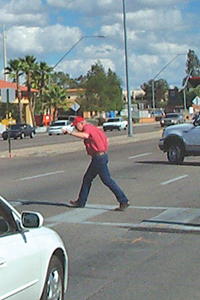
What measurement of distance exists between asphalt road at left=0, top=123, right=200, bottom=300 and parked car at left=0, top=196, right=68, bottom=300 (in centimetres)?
111

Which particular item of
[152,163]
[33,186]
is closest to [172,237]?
[33,186]

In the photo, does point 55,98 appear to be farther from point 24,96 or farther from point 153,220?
A: point 153,220

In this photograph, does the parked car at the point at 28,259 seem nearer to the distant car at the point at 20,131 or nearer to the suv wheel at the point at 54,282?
the suv wheel at the point at 54,282

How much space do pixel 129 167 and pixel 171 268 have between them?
13740 millimetres

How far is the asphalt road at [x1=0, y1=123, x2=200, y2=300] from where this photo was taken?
6867 millimetres

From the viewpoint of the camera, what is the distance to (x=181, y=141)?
72.9 ft

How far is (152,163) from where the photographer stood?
22734 millimetres

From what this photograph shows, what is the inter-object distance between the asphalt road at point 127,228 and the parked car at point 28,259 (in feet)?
3.64

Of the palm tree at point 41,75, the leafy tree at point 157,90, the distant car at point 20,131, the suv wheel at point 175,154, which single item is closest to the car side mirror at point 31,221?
the suv wheel at point 175,154

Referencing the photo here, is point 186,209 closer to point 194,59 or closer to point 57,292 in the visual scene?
point 57,292

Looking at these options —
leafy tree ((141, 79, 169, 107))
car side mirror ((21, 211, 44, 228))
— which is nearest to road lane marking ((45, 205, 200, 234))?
car side mirror ((21, 211, 44, 228))

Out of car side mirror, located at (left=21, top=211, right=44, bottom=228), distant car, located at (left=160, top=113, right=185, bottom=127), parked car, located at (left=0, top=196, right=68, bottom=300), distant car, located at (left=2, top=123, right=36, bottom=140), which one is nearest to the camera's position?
parked car, located at (left=0, top=196, right=68, bottom=300)

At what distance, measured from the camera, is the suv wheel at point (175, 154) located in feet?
73.0

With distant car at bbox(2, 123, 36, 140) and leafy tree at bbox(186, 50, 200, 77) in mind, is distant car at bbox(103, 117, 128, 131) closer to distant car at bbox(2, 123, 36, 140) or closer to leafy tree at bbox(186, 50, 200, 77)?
distant car at bbox(2, 123, 36, 140)
